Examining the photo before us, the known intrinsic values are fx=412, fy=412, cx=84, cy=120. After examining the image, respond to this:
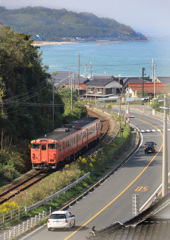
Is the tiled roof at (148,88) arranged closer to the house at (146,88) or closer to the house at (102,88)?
the house at (146,88)

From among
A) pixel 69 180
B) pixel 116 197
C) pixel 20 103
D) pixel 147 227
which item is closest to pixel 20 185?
pixel 69 180

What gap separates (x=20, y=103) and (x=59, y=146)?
9207mm

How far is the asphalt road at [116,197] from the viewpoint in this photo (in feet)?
58.8

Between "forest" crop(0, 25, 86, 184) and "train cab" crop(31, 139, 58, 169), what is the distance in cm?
138

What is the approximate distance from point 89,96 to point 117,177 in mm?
68125

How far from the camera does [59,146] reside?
1171 inches

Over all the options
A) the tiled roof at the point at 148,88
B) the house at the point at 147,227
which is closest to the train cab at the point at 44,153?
the house at the point at 147,227

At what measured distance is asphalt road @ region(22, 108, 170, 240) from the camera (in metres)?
17.9

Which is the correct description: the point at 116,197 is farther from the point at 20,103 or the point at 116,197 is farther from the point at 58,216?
the point at 20,103

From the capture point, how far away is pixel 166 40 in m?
10.2

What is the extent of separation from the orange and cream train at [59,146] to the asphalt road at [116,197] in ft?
13.0

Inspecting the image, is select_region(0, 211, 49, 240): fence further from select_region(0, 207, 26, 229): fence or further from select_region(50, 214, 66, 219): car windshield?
select_region(50, 214, 66, 219): car windshield

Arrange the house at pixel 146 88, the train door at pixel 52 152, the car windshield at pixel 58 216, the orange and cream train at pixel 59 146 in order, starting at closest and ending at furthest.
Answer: the car windshield at pixel 58 216 → the train door at pixel 52 152 → the orange and cream train at pixel 59 146 → the house at pixel 146 88

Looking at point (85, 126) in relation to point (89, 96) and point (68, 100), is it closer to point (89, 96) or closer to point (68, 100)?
point (68, 100)
